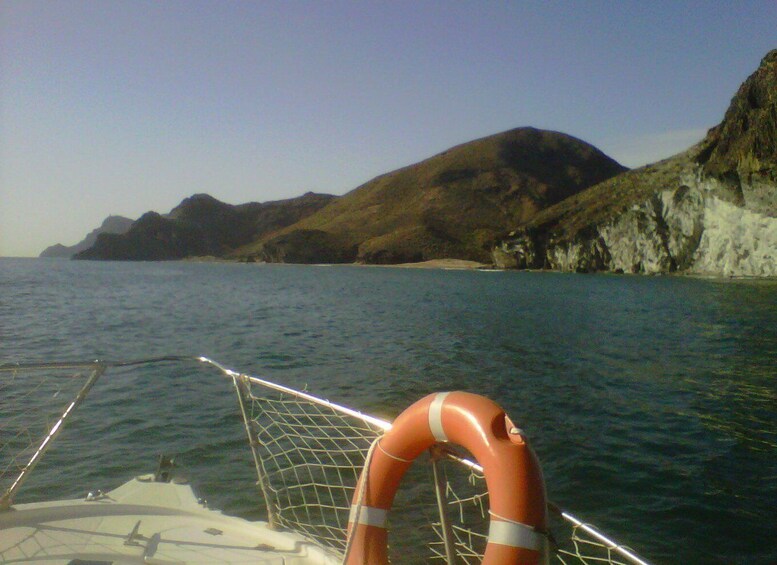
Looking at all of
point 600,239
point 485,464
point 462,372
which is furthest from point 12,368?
point 600,239

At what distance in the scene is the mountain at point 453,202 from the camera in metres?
141

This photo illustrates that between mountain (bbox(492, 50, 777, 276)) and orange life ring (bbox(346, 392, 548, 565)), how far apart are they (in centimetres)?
5420

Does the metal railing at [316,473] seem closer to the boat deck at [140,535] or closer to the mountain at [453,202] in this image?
the boat deck at [140,535]

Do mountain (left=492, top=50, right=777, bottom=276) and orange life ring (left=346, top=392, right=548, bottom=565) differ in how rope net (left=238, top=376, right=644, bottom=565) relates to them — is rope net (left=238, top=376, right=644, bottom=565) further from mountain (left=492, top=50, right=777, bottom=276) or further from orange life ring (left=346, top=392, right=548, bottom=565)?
mountain (left=492, top=50, right=777, bottom=276)

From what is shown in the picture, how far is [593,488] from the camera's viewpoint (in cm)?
734

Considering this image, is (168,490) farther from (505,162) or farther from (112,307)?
(505,162)

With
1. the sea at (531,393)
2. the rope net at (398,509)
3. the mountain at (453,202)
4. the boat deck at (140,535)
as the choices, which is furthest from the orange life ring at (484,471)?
the mountain at (453,202)

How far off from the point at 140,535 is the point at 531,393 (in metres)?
9.33

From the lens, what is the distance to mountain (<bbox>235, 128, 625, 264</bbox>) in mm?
141000

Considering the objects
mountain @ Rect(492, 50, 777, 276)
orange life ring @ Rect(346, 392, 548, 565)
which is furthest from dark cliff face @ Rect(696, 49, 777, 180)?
orange life ring @ Rect(346, 392, 548, 565)

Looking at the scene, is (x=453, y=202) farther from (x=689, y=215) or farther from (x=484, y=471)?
(x=484, y=471)

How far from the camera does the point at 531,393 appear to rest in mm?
12086

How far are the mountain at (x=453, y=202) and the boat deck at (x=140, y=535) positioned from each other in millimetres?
127609

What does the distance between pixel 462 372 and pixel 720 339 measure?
32.5 ft
